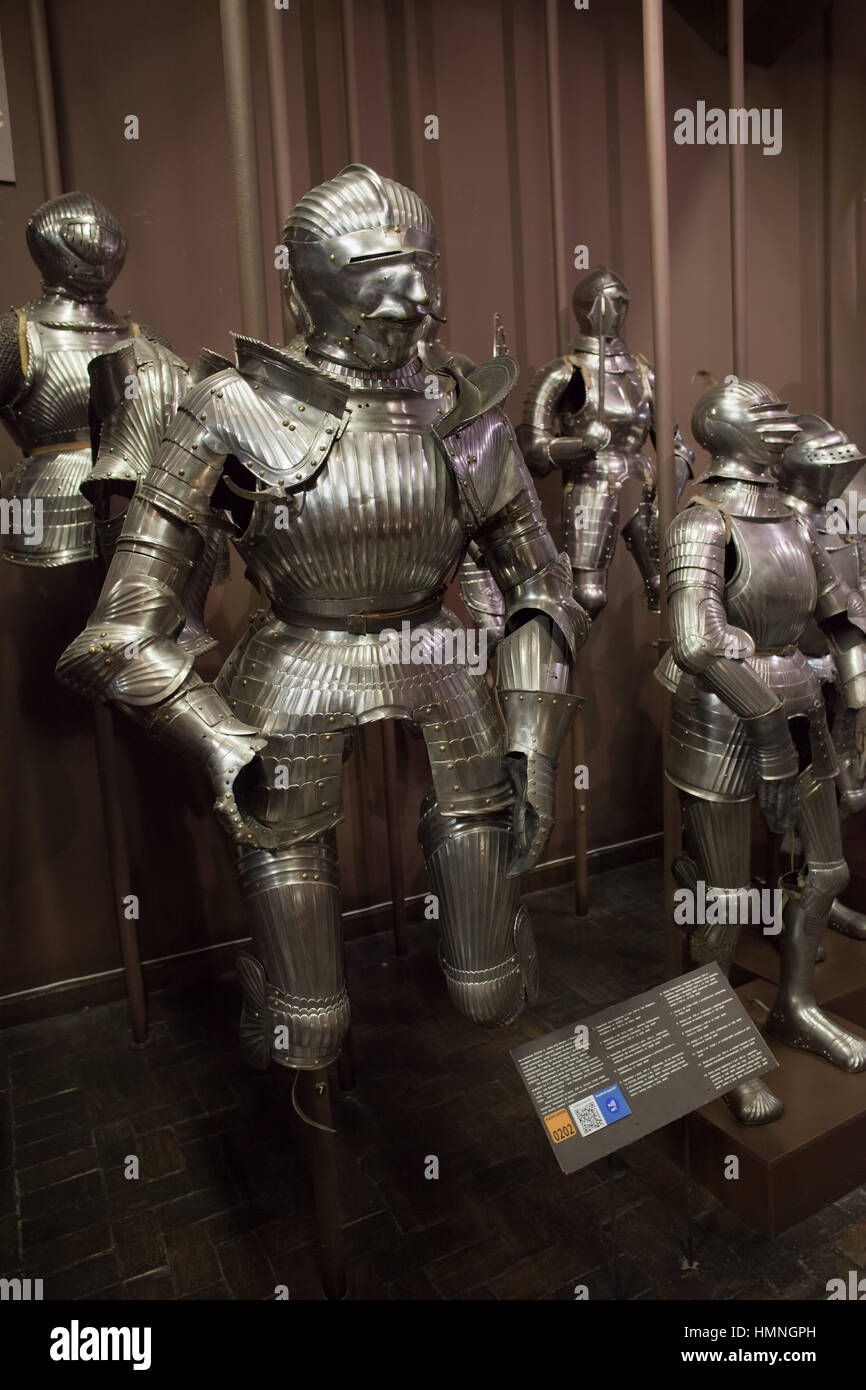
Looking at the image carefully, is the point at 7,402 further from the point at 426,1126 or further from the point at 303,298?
the point at 426,1126

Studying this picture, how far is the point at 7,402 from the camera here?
2.79 m

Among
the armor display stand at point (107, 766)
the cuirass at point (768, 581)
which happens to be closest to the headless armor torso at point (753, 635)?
the cuirass at point (768, 581)

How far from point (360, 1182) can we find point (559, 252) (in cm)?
339

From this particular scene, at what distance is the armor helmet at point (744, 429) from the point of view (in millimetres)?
2545

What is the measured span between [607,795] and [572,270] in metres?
2.44

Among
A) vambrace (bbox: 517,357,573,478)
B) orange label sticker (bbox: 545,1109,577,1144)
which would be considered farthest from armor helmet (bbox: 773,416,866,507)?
orange label sticker (bbox: 545,1109,577,1144)

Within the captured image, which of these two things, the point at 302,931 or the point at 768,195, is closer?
the point at 302,931

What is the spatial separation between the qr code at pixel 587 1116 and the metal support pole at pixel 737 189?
2443 millimetres

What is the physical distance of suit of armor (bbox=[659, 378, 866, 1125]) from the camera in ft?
8.00

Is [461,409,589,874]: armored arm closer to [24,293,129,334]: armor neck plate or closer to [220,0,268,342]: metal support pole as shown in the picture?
[220,0,268,342]: metal support pole

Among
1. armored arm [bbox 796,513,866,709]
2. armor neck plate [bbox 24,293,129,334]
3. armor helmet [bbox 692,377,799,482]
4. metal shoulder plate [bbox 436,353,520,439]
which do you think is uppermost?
armor neck plate [bbox 24,293,129,334]

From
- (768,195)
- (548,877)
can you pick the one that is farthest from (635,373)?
(548,877)

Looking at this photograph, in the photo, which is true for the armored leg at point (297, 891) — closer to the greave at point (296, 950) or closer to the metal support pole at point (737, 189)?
the greave at point (296, 950)

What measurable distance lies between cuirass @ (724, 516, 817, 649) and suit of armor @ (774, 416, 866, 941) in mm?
338
